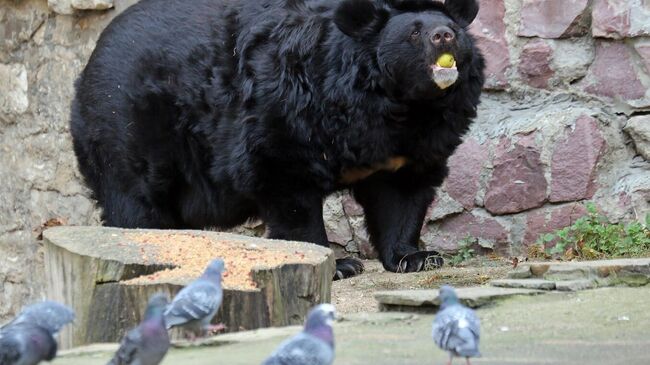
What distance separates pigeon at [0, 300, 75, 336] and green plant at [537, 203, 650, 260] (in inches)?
142

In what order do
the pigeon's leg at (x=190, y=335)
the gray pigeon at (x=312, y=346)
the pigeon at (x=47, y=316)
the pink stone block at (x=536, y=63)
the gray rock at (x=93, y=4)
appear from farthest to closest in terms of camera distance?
the gray rock at (x=93, y=4) < the pink stone block at (x=536, y=63) < the pigeon's leg at (x=190, y=335) < the pigeon at (x=47, y=316) < the gray pigeon at (x=312, y=346)

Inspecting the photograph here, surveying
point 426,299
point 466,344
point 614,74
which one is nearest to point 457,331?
point 466,344

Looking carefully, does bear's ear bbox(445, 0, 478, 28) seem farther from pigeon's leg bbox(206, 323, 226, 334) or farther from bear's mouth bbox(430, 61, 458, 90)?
pigeon's leg bbox(206, 323, 226, 334)

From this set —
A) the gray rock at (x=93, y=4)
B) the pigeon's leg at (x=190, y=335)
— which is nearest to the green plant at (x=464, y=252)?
the gray rock at (x=93, y=4)

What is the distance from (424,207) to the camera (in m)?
6.79

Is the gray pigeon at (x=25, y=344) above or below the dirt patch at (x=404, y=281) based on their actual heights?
below

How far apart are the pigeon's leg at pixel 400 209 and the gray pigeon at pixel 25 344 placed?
3.66 metres

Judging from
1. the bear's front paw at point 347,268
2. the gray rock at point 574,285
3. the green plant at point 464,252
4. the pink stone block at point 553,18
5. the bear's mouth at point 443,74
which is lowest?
the gray rock at point 574,285

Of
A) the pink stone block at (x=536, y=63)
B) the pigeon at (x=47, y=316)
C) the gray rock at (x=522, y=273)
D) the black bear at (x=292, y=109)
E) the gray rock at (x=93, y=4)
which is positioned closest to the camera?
the pigeon at (x=47, y=316)

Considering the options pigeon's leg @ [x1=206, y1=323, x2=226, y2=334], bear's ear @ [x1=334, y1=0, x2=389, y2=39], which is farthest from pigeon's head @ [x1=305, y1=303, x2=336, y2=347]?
bear's ear @ [x1=334, y1=0, x2=389, y2=39]

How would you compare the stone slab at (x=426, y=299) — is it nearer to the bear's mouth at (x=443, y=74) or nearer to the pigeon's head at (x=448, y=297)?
the pigeon's head at (x=448, y=297)

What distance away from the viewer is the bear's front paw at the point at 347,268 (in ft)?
21.9

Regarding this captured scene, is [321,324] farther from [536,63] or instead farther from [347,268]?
[536,63]

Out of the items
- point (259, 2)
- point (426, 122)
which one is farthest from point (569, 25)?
point (259, 2)
